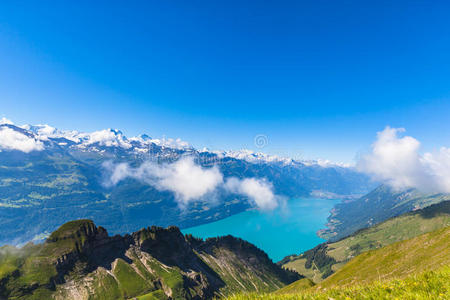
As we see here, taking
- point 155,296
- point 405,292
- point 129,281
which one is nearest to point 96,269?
point 129,281

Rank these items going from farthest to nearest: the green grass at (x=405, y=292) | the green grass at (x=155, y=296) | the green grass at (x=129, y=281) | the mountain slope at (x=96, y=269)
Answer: the green grass at (x=129, y=281), the green grass at (x=155, y=296), the mountain slope at (x=96, y=269), the green grass at (x=405, y=292)

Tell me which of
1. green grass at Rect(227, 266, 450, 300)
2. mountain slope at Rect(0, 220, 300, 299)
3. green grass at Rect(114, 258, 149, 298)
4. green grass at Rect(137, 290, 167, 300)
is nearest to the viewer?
green grass at Rect(227, 266, 450, 300)

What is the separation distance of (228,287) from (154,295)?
262 ft

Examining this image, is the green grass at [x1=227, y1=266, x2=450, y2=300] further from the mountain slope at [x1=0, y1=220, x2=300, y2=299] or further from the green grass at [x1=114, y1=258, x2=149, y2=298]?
the green grass at [x1=114, y1=258, x2=149, y2=298]

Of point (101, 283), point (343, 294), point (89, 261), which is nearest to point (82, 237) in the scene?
point (89, 261)

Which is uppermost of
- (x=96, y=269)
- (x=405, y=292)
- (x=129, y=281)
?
(x=405, y=292)

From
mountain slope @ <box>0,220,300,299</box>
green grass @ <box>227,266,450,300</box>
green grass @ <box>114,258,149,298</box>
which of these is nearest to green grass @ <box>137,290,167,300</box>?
mountain slope @ <box>0,220,300,299</box>

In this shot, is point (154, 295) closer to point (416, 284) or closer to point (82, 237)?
point (82, 237)

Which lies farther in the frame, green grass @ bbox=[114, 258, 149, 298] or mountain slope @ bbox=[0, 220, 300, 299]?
green grass @ bbox=[114, 258, 149, 298]

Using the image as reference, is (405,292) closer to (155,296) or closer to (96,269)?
(155,296)

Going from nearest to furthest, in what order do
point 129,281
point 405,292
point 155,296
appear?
point 405,292, point 155,296, point 129,281

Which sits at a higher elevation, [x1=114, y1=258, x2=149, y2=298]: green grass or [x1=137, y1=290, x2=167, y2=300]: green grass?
[x1=114, y1=258, x2=149, y2=298]: green grass

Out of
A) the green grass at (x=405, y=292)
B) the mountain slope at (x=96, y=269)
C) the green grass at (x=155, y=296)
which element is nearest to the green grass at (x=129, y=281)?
the mountain slope at (x=96, y=269)

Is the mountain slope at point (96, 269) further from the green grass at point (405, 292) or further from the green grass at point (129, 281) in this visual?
the green grass at point (405, 292)
